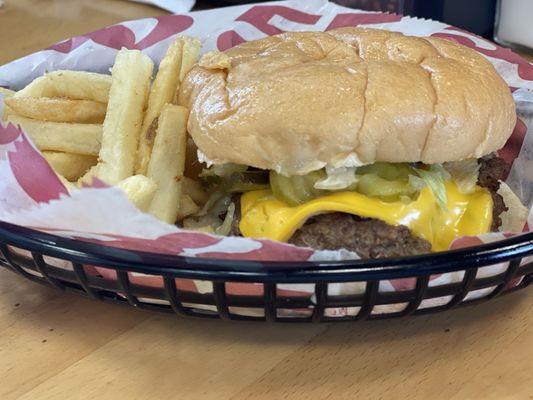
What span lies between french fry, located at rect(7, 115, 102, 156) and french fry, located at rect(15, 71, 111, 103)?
0.08 m

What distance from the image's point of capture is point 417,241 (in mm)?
1206

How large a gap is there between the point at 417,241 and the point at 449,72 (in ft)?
0.91

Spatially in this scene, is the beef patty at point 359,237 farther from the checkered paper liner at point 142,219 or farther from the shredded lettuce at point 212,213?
the shredded lettuce at point 212,213

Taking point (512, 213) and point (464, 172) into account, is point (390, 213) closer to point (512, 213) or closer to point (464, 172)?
point (464, 172)

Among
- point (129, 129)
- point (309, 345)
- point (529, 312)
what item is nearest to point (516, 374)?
point (529, 312)

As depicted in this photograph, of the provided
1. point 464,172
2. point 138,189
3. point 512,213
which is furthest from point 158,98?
point 512,213

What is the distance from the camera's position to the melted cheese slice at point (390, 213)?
1199mm

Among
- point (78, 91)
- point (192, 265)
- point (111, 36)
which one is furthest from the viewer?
point (111, 36)

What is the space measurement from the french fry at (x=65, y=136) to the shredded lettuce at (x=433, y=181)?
0.56 m

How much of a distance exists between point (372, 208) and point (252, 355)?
0.28 m

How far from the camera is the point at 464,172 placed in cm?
134

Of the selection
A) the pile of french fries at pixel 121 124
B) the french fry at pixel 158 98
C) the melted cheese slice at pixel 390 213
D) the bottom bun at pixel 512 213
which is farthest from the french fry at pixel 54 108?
the bottom bun at pixel 512 213

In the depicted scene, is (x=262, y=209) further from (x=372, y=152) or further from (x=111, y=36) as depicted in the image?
(x=111, y=36)

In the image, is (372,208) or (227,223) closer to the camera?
(372,208)
